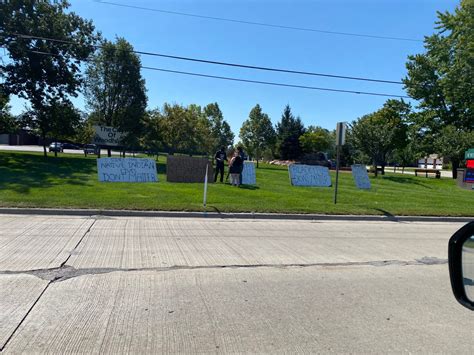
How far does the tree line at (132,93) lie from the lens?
27.8 m

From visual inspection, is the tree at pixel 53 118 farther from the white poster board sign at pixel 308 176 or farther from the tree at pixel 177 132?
the white poster board sign at pixel 308 176

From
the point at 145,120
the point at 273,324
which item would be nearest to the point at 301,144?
the point at 145,120

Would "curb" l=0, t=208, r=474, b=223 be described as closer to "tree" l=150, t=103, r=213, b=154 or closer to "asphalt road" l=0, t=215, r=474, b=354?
"asphalt road" l=0, t=215, r=474, b=354

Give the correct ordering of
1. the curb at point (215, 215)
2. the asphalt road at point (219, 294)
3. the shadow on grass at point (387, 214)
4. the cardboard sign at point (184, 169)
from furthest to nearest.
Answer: the cardboard sign at point (184, 169), the shadow on grass at point (387, 214), the curb at point (215, 215), the asphalt road at point (219, 294)

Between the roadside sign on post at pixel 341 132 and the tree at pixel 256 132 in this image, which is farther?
the tree at pixel 256 132

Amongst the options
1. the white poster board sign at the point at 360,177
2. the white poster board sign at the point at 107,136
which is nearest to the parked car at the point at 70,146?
the white poster board sign at the point at 107,136

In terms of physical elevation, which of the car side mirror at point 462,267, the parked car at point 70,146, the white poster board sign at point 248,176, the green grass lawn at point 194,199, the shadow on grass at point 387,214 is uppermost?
the parked car at point 70,146

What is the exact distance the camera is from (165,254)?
6.59 meters

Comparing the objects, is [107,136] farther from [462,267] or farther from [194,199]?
[462,267]

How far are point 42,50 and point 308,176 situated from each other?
2097cm

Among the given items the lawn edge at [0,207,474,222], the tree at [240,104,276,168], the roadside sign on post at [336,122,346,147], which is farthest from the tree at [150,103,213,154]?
the lawn edge at [0,207,474,222]

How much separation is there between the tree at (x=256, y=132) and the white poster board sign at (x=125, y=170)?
34111 millimetres

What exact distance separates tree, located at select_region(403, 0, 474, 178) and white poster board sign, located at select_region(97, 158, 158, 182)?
25.7 metres

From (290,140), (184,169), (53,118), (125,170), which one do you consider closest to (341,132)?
(184,169)
